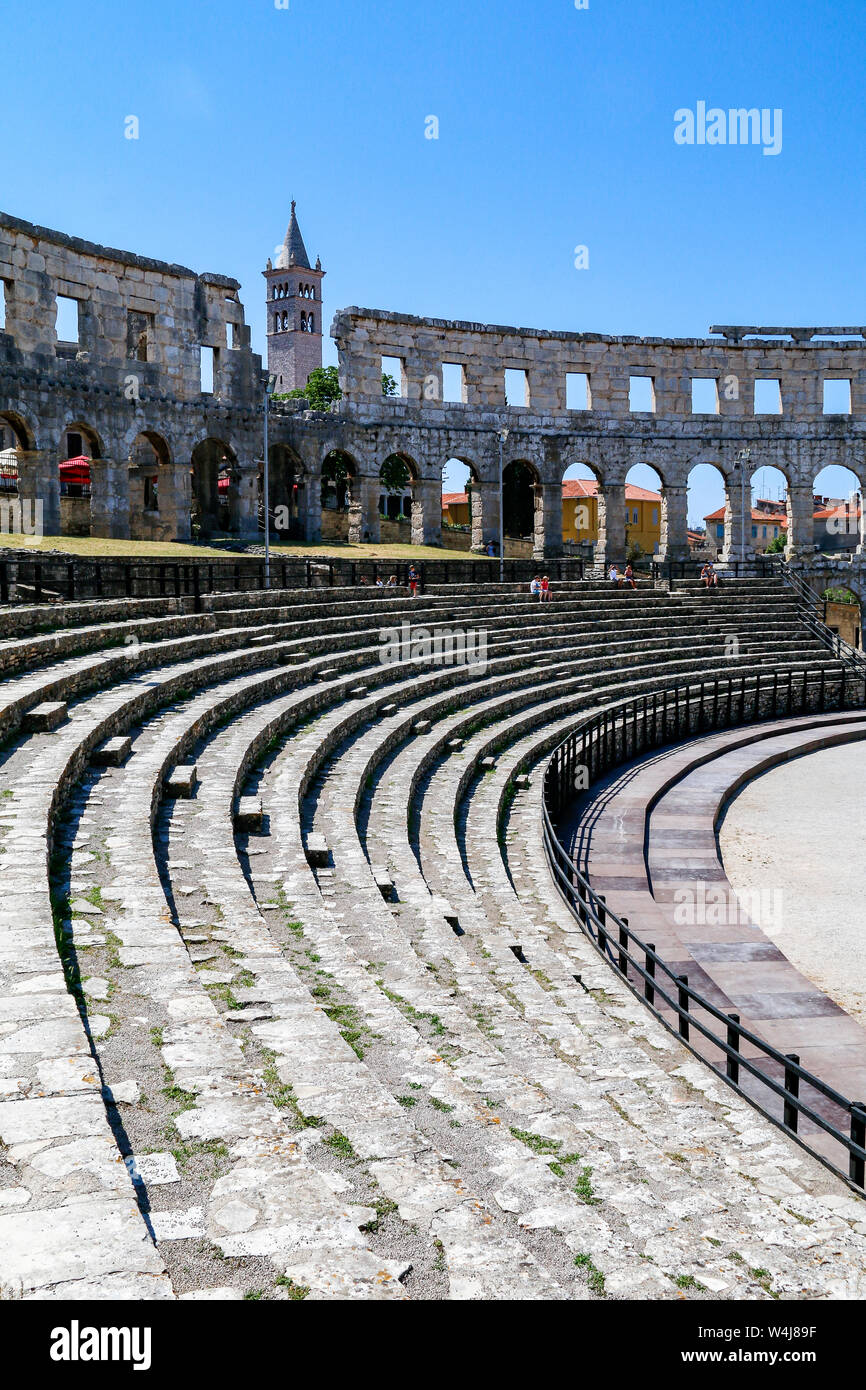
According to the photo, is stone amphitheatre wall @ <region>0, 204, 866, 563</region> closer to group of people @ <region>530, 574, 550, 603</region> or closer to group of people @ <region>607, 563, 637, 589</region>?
group of people @ <region>607, 563, 637, 589</region>

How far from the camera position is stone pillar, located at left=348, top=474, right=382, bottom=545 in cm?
3900

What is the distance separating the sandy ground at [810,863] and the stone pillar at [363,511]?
65.4ft

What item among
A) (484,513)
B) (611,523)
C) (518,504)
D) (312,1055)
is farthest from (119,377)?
(518,504)

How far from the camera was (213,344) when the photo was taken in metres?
35.2

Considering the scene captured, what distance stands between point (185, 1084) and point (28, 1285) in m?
1.75

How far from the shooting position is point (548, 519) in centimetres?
4225

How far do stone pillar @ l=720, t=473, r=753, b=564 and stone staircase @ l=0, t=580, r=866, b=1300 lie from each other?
31.9m

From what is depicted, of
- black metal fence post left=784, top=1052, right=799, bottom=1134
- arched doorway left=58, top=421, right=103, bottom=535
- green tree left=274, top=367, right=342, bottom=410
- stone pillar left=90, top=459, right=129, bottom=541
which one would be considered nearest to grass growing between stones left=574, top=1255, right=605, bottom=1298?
black metal fence post left=784, top=1052, right=799, bottom=1134

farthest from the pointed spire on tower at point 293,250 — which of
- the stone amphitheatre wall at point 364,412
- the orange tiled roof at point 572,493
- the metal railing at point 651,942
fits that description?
the metal railing at point 651,942

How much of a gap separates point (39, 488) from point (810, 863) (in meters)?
21.4

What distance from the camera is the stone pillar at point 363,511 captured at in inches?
1535
